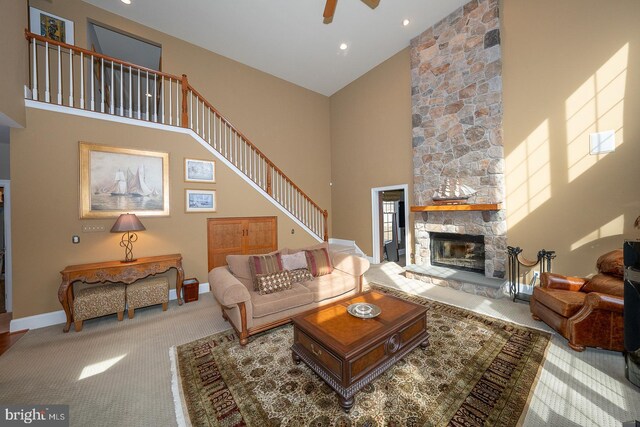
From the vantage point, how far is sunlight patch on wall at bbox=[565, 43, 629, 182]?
326 centimetres

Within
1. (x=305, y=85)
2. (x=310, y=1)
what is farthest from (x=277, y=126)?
(x=310, y=1)

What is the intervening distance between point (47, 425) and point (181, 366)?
0.88m

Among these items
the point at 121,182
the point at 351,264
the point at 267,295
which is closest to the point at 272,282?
the point at 267,295

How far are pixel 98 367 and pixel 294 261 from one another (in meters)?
2.41

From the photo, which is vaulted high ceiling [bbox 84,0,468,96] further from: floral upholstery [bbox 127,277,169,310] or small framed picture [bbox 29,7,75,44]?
floral upholstery [bbox 127,277,169,310]

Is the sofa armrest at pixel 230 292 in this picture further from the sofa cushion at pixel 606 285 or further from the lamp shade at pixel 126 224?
the sofa cushion at pixel 606 285

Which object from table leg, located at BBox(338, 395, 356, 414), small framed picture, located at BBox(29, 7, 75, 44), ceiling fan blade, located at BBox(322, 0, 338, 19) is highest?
small framed picture, located at BBox(29, 7, 75, 44)

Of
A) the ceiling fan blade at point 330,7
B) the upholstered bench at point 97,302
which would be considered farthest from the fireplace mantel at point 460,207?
the upholstered bench at point 97,302

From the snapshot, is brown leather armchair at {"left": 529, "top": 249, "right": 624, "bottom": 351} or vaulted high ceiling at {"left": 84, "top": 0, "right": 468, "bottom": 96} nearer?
brown leather armchair at {"left": 529, "top": 249, "right": 624, "bottom": 351}

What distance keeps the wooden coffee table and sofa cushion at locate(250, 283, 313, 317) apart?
2.07ft

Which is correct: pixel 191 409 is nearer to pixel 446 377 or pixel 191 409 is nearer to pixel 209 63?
pixel 446 377

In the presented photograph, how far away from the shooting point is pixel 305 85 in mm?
7477

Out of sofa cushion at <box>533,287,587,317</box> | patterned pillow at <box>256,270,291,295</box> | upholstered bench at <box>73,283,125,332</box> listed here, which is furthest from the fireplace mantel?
upholstered bench at <box>73,283,125,332</box>

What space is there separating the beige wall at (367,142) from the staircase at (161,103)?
1.19 m
